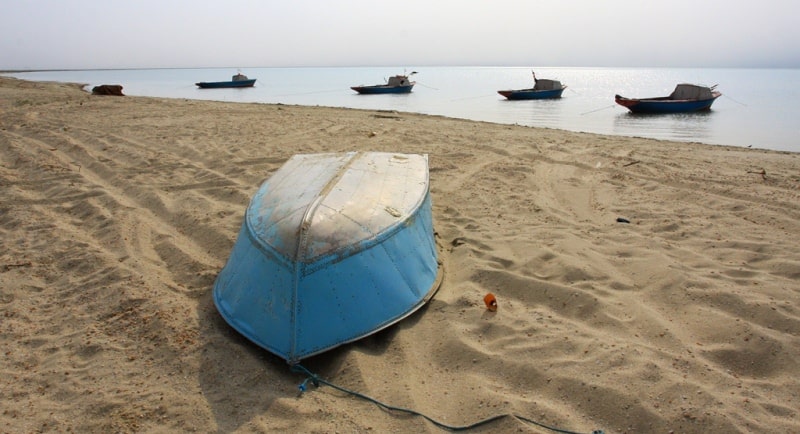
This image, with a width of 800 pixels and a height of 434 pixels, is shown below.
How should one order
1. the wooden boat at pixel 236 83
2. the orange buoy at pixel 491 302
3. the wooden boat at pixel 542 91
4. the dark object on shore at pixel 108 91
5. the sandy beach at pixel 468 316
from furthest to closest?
the wooden boat at pixel 236 83, the wooden boat at pixel 542 91, the dark object on shore at pixel 108 91, the orange buoy at pixel 491 302, the sandy beach at pixel 468 316

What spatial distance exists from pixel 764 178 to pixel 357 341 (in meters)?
6.77

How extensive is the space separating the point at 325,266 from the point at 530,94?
3029cm

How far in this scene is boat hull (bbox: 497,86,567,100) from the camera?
30438mm

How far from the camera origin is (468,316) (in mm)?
3580

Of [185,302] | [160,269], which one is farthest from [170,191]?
[185,302]

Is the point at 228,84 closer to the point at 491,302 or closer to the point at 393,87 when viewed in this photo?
the point at 393,87

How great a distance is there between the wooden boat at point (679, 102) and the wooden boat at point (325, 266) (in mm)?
22006

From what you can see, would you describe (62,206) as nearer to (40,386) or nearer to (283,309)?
(40,386)

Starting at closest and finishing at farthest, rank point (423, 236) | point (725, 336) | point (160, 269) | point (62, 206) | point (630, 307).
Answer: point (725, 336)
point (630, 307)
point (423, 236)
point (160, 269)
point (62, 206)

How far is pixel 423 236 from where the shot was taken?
401 centimetres

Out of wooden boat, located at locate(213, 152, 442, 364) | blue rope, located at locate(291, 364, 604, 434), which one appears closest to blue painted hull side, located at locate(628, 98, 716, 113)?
wooden boat, located at locate(213, 152, 442, 364)

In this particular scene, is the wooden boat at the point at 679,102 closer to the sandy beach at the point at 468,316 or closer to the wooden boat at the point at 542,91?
the wooden boat at the point at 542,91

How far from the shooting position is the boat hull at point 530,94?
30.4 meters

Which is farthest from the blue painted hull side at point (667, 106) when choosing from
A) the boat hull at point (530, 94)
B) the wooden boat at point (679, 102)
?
the boat hull at point (530, 94)
